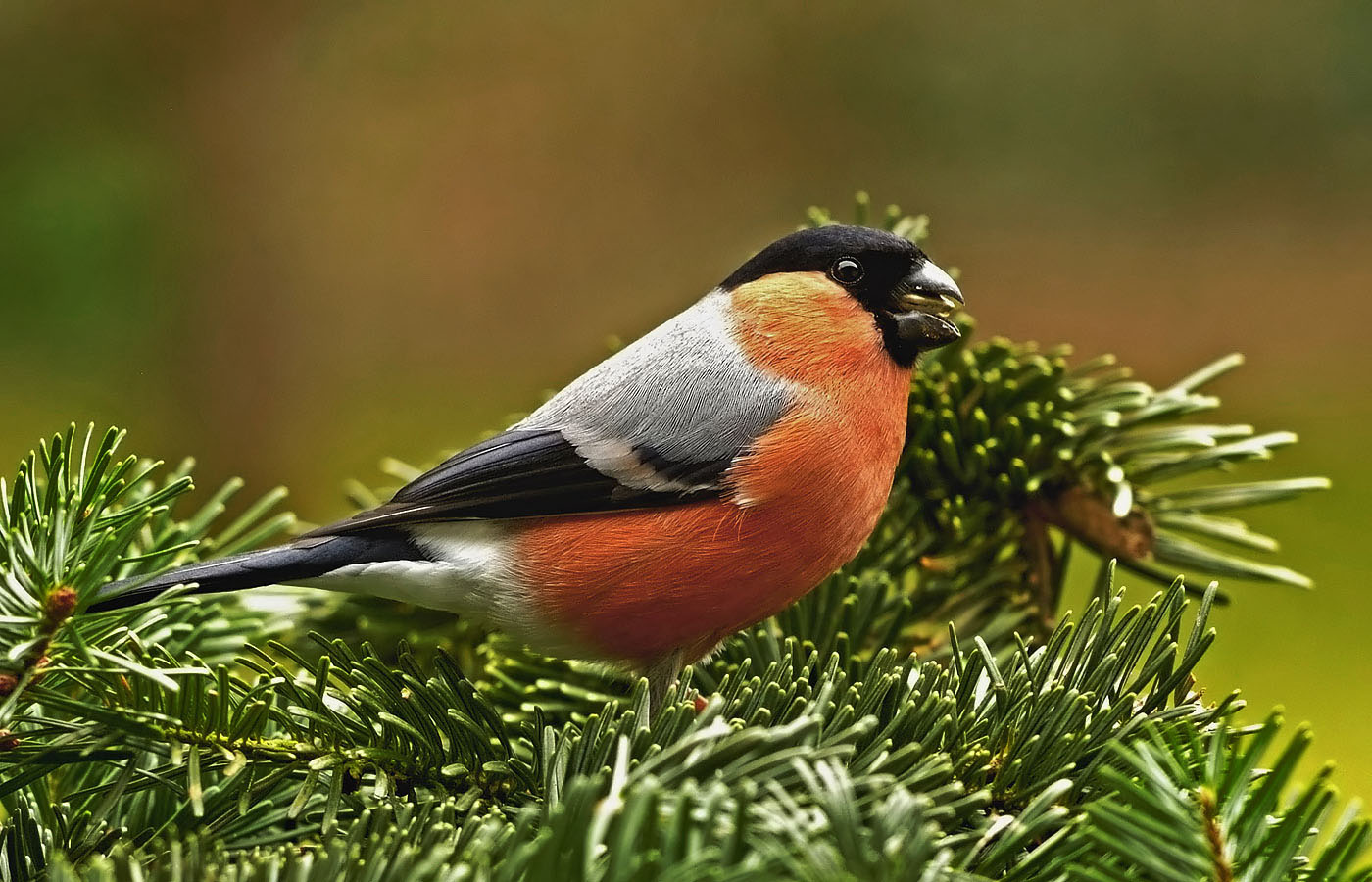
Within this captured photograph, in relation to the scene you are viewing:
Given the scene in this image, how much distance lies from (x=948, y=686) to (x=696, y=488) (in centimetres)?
38

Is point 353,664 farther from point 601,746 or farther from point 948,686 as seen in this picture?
point 948,686

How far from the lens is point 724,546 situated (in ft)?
3.43

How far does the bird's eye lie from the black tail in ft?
1.67

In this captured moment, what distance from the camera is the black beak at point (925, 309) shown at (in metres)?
1.16

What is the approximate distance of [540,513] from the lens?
3.57ft

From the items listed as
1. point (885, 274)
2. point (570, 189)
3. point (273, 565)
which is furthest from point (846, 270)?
point (570, 189)

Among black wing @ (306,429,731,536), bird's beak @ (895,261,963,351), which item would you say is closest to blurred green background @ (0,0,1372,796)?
bird's beak @ (895,261,963,351)

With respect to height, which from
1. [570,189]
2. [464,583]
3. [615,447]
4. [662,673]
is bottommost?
[662,673]

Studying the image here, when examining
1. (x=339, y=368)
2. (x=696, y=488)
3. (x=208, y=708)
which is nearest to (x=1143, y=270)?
(x=339, y=368)

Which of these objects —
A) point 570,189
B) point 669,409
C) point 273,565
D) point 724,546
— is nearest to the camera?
point 273,565

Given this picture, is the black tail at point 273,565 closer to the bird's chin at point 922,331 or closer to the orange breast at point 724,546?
the orange breast at point 724,546

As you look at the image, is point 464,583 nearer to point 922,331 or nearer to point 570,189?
point 922,331

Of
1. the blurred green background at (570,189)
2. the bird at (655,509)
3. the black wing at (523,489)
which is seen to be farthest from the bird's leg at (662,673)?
the blurred green background at (570,189)

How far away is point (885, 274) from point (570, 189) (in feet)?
8.23
